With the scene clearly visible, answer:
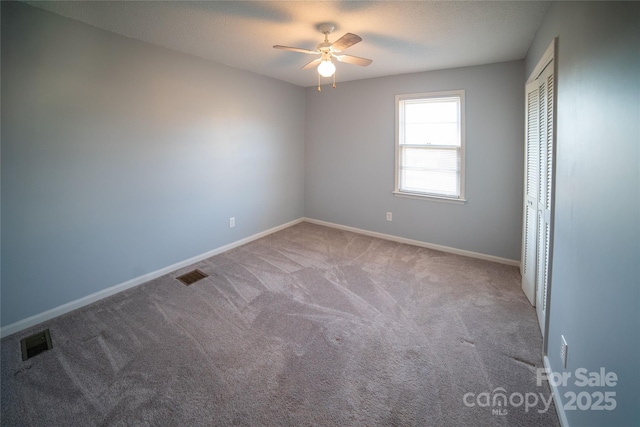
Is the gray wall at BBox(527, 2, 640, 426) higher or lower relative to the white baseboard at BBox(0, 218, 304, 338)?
higher

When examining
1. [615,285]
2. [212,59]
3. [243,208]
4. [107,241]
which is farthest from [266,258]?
[615,285]

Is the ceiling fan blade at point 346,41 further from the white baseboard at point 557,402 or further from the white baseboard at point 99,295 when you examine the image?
the white baseboard at point 99,295

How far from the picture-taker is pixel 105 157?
9.00ft

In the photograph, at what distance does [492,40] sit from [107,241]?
4.20 metres

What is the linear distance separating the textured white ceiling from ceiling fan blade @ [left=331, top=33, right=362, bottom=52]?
0.18 metres

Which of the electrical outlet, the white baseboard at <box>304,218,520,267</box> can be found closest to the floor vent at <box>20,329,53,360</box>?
the electrical outlet

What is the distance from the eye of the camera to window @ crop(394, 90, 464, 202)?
385 cm

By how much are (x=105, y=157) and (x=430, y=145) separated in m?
3.82

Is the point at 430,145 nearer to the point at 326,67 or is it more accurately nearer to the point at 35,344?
the point at 326,67

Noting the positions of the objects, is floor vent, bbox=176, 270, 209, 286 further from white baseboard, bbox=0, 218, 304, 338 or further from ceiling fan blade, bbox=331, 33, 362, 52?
ceiling fan blade, bbox=331, 33, 362, 52

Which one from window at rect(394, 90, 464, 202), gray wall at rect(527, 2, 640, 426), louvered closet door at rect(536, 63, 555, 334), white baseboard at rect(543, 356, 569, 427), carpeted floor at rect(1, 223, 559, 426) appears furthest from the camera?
window at rect(394, 90, 464, 202)

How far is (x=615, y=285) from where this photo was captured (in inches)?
40.2

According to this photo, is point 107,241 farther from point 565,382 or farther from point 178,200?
point 565,382

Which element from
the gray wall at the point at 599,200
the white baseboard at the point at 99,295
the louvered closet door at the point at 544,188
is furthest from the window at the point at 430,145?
the white baseboard at the point at 99,295
